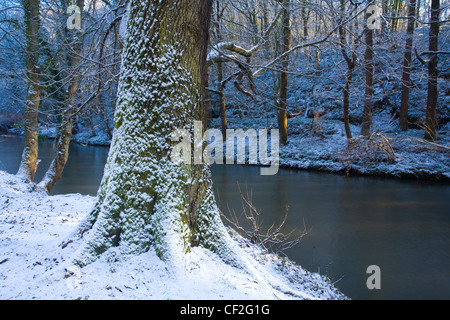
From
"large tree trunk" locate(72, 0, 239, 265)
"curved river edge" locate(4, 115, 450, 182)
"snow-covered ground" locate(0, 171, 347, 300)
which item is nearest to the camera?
"snow-covered ground" locate(0, 171, 347, 300)

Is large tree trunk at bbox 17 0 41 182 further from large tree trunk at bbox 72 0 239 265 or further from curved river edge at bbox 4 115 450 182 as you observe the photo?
large tree trunk at bbox 72 0 239 265

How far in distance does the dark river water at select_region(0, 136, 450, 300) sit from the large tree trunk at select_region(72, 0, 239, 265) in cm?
341

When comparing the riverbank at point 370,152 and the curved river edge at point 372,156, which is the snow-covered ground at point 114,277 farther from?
the riverbank at point 370,152

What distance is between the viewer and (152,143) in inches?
106

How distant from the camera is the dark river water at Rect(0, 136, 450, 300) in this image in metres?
5.02

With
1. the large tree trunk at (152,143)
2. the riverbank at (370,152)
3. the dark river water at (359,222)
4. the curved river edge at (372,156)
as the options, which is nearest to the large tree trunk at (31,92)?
the curved river edge at (372,156)

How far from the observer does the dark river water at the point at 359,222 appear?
16.5 ft

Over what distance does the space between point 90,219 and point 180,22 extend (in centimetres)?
218

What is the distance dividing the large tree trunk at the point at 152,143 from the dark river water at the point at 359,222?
3407 mm

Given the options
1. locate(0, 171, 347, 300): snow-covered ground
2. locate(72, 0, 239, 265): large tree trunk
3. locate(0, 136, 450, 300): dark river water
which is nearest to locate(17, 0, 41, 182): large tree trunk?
locate(0, 136, 450, 300): dark river water

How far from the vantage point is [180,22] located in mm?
2719
